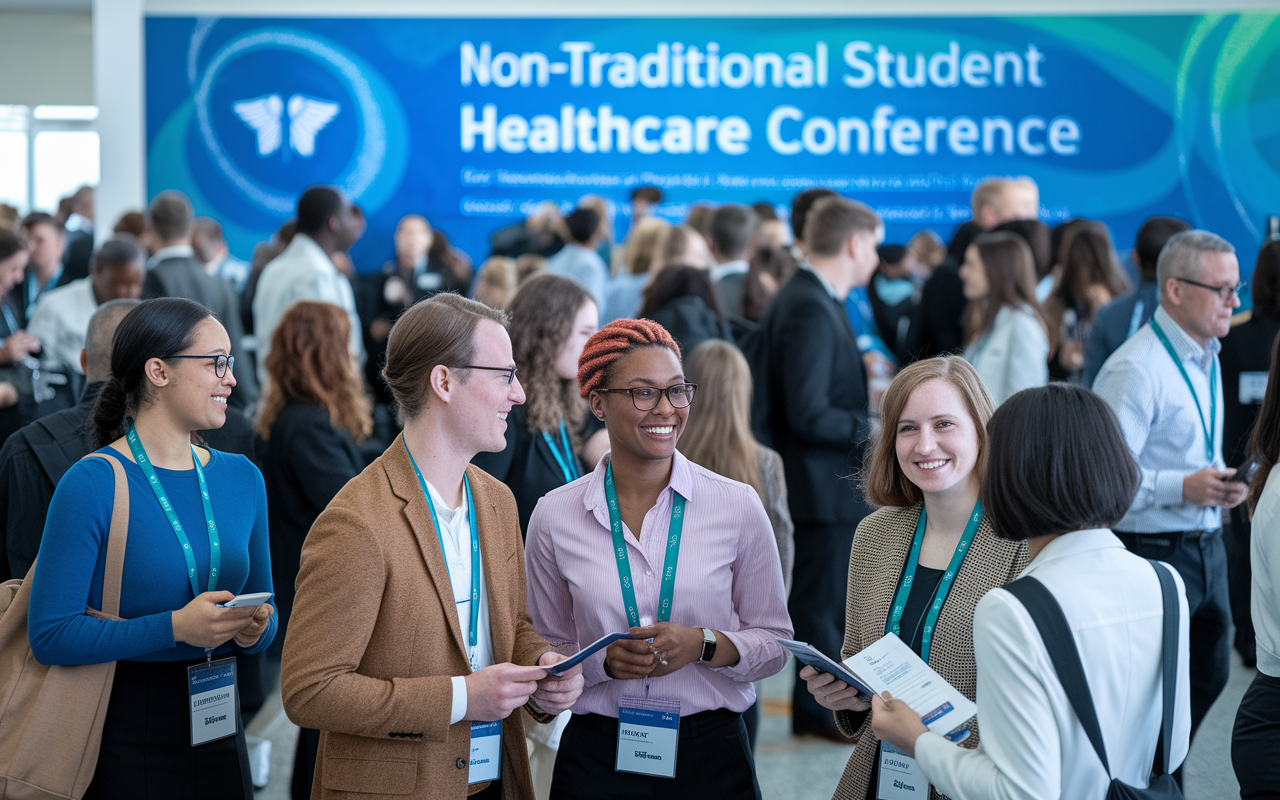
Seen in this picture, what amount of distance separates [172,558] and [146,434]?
0.26 meters

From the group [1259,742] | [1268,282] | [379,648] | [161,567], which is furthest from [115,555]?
[1268,282]

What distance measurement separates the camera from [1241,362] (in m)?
4.42

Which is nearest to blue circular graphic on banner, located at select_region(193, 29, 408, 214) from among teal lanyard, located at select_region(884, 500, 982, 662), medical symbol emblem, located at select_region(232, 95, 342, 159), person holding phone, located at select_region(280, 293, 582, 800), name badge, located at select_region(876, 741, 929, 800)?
medical symbol emblem, located at select_region(232, 95, 342, 159)

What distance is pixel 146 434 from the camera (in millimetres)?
2213

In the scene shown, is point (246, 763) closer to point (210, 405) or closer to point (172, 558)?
point (172, 558)

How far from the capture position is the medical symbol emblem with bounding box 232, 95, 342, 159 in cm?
1038

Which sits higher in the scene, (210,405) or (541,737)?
(210,405)

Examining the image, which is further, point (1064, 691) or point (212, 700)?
point (212, 700)

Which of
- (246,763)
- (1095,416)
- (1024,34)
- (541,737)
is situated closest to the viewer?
(1095,416)

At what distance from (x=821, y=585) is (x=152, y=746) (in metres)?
2.59

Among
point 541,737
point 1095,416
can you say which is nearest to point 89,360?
point 541,737

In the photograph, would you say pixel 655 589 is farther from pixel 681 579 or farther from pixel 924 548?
pixel 924 548

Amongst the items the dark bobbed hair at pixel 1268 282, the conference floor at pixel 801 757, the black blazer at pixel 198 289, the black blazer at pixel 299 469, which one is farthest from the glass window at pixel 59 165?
the dark bobbed hair at pixel 1268 282

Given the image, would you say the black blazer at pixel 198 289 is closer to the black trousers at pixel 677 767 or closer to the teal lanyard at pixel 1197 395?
the black trousers at pixel 677 767
